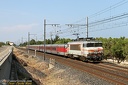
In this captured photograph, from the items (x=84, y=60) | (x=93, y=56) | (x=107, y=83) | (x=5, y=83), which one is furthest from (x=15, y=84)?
(x=84, y=60)

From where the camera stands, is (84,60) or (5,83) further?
(84,60)

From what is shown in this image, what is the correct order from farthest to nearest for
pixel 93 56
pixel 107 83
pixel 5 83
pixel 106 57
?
pixel 106 57
pixel 93 56
pixel 107 83
pixel 5 83

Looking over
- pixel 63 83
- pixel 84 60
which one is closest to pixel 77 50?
pixel 84 60

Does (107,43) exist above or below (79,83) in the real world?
above

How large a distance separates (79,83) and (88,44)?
55.2 feet

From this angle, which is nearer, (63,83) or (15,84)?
(15,84)

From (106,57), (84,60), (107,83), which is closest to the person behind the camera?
(107,83)

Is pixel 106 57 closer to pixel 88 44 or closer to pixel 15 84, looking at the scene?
pixel 88 44

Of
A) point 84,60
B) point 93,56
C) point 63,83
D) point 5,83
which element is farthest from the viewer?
point 84,60

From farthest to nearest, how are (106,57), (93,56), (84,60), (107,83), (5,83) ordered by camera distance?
(106,57), (84,60), (93,56), (107,83), (5,83)

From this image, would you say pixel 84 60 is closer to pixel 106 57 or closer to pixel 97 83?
pixel 106 57

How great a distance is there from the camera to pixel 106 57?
143ft

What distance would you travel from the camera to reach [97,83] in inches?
770

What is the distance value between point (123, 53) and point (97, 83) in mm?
18264
